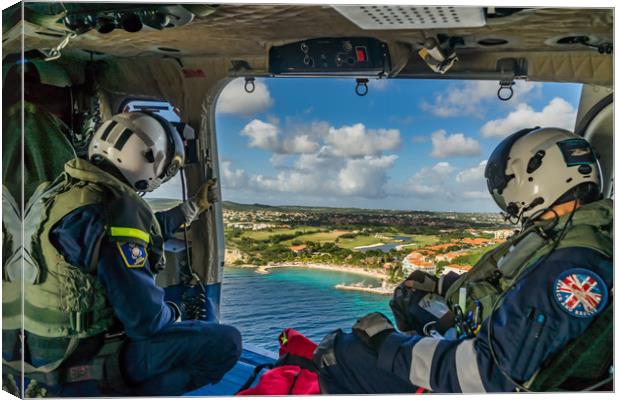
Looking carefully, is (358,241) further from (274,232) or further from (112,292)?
(112,292)

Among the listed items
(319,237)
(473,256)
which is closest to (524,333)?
(473,256)

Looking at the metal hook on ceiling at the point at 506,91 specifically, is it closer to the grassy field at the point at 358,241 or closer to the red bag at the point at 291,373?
the grassy field at the point at 358,241

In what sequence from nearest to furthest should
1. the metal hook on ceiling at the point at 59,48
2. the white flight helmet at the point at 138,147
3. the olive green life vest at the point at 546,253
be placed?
the olive green life vest at the point at 546,253
the metal hook on ceiling at the point at 59,48
the white flight helmet at the point at 138,147

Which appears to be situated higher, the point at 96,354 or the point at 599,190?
the point at 599,190

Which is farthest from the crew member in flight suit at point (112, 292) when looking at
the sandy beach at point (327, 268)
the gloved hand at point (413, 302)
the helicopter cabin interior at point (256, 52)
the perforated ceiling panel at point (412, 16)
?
the perforated ceiling panel at point (412, 16)

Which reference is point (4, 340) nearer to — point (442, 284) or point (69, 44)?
point (69, 44)

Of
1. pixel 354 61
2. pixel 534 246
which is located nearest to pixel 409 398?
pixel 534 246
